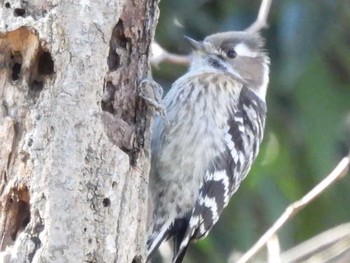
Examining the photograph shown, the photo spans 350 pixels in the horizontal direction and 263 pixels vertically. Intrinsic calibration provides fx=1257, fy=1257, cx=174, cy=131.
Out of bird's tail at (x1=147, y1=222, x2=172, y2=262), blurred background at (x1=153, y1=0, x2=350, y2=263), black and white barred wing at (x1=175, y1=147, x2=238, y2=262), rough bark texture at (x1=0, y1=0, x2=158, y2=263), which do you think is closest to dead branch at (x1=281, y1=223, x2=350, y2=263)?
black and white barred wing at (x1=175, y1=147, x2=238, y2=262)

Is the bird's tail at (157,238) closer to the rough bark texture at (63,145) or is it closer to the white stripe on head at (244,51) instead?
the rough bark texture at (63,145)

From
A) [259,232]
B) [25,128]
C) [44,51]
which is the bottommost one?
[259,232]

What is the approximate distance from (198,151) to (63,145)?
1.56 metres

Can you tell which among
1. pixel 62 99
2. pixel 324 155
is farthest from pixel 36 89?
pixel 324 155

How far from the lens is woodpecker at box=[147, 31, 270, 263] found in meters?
5.02

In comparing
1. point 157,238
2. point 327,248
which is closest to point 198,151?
point 157,238

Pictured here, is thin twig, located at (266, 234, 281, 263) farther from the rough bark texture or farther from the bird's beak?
the bird's beak

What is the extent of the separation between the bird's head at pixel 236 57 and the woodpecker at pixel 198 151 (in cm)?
8

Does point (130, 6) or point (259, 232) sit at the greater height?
point (130, 6)

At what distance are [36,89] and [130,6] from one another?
0.52 meters

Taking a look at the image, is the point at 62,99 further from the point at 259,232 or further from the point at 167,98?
the point at 259,232

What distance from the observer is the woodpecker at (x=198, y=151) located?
5020 mm

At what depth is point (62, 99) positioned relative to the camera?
368cm

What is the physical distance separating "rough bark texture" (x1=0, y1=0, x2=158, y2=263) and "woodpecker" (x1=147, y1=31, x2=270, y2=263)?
3.60 ft
